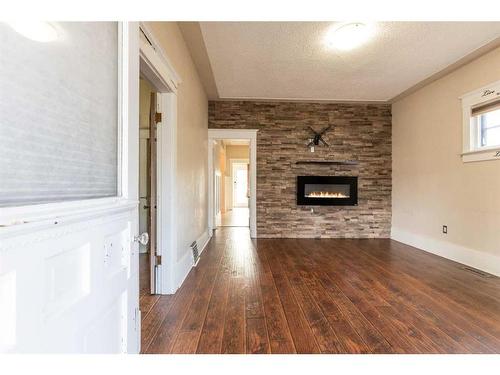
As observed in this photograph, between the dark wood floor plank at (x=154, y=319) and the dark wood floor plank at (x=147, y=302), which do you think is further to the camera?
the dark wood floor plank at (x=147, y=302)

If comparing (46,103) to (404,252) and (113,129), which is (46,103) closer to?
(113,129)

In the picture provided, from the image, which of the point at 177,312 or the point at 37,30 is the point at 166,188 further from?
the point at 37,30

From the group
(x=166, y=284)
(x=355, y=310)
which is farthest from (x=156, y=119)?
(x=355, y=310)

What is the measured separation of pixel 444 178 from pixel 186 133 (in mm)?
3711

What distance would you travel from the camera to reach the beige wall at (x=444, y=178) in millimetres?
3209

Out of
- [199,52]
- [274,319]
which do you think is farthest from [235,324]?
[199,52]

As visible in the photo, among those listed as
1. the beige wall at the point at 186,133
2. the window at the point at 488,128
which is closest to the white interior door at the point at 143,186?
the beige wall at the point at 186,133

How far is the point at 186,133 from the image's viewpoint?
10.2 feet

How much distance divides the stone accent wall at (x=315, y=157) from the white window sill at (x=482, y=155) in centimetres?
186

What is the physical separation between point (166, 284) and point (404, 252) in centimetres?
356

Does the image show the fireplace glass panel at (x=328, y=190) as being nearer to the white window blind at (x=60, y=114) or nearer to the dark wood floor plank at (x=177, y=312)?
the dark wood floor plank at (x=177, y=312)

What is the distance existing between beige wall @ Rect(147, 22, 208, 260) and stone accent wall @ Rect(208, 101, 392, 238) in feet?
5.04

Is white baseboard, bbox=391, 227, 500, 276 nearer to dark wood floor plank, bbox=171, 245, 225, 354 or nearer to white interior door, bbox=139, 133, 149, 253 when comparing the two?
dark wood floor plank, bbox=171, 245, 225, 354

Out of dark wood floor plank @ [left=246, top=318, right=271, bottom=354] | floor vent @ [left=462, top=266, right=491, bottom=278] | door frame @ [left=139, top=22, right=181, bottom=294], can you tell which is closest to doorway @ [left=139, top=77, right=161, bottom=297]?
door frame @ [left=139, top=22, right=181, bottom=294]
